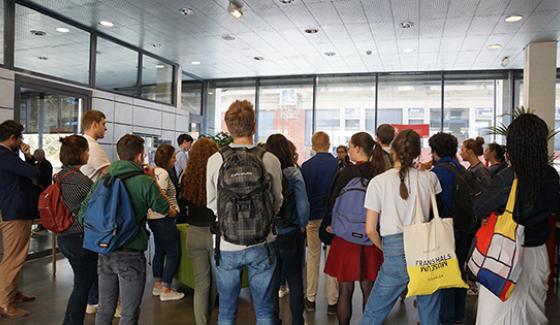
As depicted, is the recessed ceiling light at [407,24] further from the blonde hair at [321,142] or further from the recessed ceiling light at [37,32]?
the recessed ceiling light at [37,32]

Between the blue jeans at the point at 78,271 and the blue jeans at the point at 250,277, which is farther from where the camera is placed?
the blue jeans at the point at 78,271

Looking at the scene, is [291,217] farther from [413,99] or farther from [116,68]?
[413,99]

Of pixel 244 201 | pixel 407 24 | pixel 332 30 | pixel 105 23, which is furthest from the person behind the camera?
pixel 332 30

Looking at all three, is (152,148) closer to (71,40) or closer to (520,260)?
(71,40)

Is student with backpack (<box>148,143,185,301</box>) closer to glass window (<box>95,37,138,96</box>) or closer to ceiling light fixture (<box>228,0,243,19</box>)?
ceiling light fixture (<box>228,0,243,19</box>)

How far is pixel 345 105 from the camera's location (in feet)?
36.0

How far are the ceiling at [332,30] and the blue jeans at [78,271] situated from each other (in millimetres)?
4138

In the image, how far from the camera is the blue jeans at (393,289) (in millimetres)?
2258

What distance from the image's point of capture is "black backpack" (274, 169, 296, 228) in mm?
2734

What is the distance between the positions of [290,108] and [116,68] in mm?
4841

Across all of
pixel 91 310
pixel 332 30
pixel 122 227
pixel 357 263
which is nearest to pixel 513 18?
pixel 332 30

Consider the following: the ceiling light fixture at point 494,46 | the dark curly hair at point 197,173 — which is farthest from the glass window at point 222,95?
the dark curly hair at point 197,173

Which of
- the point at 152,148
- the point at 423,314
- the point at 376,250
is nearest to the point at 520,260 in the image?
the point at 423,314

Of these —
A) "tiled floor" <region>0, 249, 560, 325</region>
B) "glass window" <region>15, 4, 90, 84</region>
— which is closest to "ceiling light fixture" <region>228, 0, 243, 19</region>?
"glass window" <region>15, 4, 90, 84</region>
